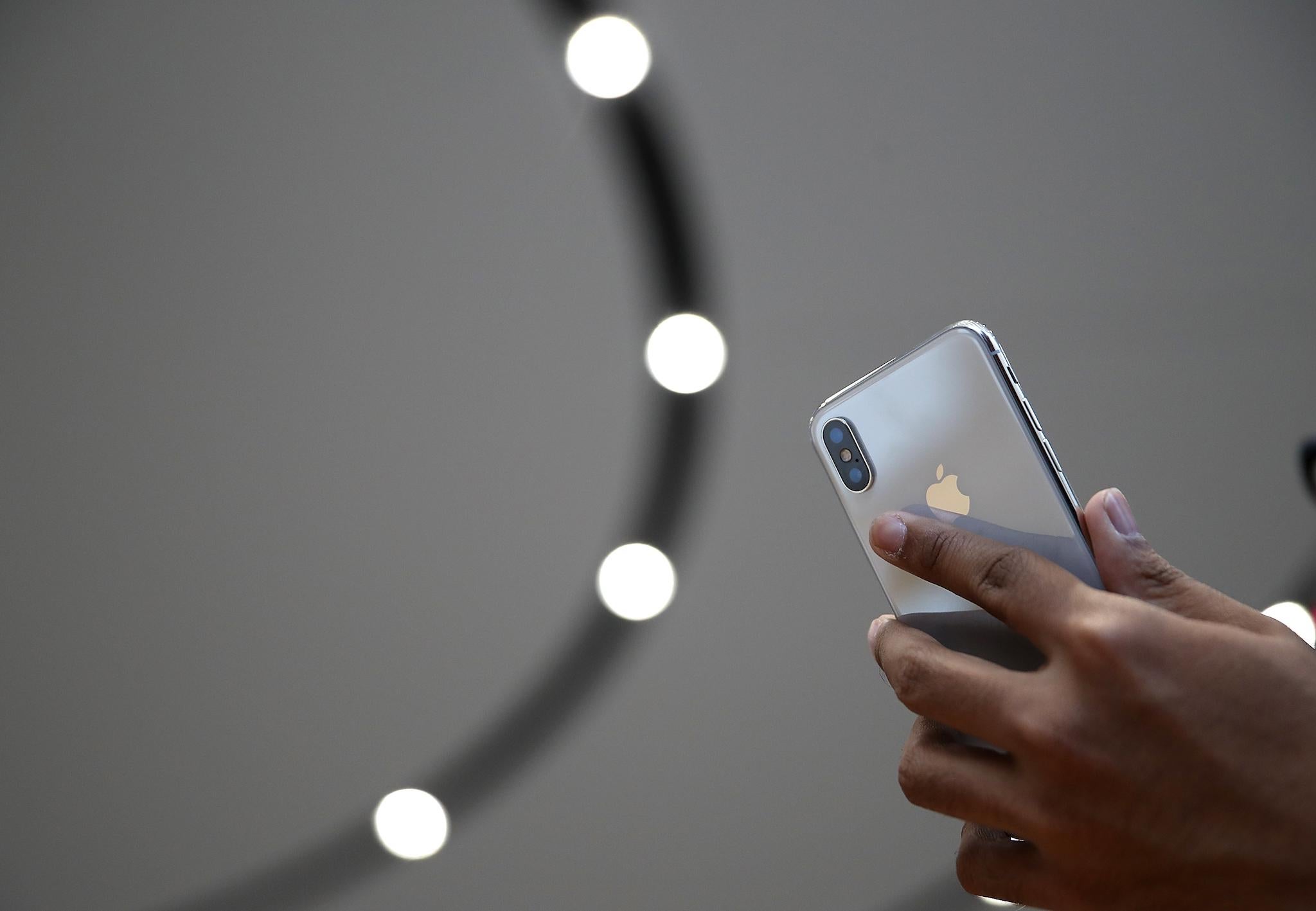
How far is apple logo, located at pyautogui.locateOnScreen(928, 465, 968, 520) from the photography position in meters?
0.38

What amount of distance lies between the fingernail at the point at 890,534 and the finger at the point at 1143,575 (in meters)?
0.07

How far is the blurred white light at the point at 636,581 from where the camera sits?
0.80 m

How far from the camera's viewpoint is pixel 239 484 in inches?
29.5

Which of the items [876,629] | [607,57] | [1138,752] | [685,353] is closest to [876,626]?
[876,629]

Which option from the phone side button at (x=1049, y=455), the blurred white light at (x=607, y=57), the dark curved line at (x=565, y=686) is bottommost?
the phone side button at (x=1049, y=455)

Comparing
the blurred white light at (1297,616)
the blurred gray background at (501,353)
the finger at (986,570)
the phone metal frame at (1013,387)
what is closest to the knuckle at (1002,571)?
the finger at (986,570)

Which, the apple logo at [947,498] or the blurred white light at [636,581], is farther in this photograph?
the blurred white light at [636,581]

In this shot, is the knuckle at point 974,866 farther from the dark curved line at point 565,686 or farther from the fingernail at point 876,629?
the dark curved line at point 565,686

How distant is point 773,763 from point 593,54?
27.6 inches

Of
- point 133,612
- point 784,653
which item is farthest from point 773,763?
point 133,612

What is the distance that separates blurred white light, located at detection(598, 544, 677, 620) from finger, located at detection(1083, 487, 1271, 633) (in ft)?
1.64

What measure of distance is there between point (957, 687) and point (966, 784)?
1.3 inches

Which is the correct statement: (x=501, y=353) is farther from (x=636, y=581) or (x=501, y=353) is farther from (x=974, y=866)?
(x=974, y=866)

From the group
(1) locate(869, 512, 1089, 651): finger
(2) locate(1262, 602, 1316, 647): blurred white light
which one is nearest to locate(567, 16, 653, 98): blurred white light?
(1) locate(869, 512, 1089, 651): finger
